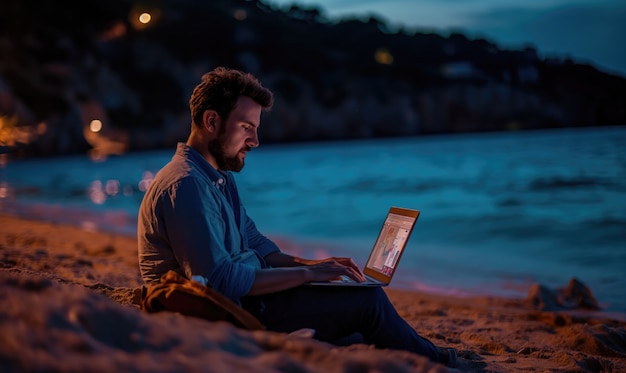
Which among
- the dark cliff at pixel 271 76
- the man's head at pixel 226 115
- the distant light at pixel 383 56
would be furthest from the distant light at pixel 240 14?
the man's head at pixel 226 115

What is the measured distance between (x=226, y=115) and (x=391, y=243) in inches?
43.8

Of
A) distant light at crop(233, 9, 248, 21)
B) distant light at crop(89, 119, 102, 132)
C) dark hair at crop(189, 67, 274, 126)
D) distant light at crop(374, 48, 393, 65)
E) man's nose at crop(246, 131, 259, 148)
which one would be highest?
distant light at crop(374, 48, 393, 65)

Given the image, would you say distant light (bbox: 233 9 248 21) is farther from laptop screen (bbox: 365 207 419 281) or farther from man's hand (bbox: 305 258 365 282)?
man's hand (bbox: 305 258 365 282)

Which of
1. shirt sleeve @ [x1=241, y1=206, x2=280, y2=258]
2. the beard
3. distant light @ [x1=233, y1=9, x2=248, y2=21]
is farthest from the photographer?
distant light @ [x1=233, y1=9, x2=248, y2=21]

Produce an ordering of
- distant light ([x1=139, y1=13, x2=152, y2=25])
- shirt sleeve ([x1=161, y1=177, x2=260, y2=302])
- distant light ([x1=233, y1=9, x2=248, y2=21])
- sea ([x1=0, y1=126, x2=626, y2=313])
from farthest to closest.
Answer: distant light ([x1=233, y1=9, x2=248, y2=21])
sea ([x1=0, y1=126, x2=626, y2=313])
distant light ([x1=139, y1=13, x2=152, y2=25])
shirt sleeve ([x1=161, y1=177, x2=260, y2=302])

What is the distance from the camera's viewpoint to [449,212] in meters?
18.6

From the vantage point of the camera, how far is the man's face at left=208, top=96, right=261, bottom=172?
3195mm

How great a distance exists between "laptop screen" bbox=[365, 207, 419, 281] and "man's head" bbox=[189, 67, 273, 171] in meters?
0.89

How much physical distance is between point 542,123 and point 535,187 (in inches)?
2399

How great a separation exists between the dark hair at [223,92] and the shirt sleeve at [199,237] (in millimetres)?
441

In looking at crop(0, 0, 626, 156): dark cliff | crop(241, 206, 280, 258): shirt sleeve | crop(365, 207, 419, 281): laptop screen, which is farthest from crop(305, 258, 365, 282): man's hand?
crop(0, 0, 626, 156): dark cliff

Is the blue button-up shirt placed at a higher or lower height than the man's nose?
lower

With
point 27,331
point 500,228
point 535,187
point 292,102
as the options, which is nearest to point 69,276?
point 27,331

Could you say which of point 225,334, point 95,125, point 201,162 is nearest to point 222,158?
point 201,162
